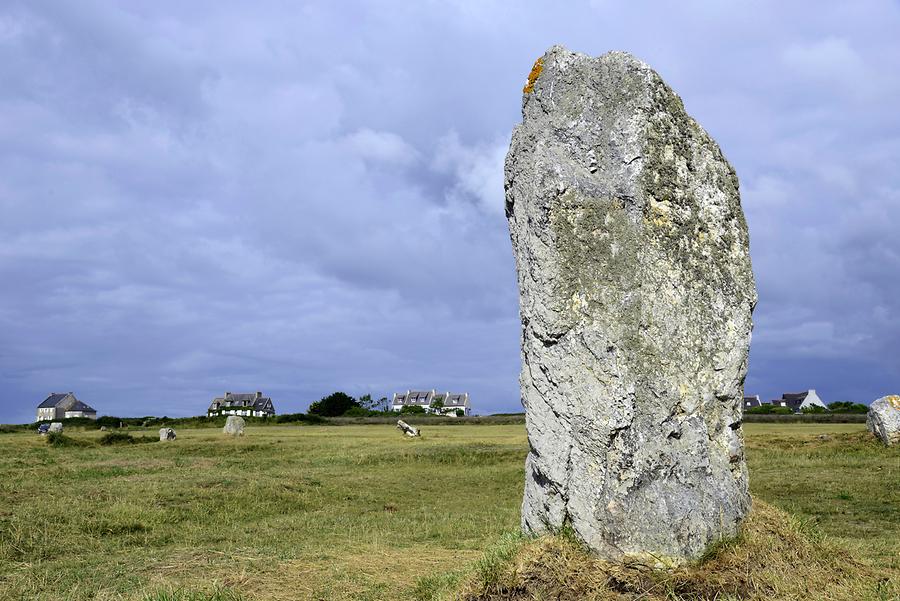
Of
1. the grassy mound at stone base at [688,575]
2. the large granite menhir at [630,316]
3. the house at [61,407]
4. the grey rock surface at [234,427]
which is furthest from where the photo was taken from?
the house at [61,407]

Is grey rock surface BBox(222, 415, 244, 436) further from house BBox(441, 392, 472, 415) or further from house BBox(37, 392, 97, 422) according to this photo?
house BBox(441, 392, 472, 415)

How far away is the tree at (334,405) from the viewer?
275 feet

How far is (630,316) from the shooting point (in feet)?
27.8

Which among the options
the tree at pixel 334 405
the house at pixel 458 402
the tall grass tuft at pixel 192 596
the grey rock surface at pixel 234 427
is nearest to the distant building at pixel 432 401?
the house at pixel 458 402

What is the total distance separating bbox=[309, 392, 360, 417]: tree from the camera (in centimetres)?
8381

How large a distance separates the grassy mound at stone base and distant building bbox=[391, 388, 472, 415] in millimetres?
101606

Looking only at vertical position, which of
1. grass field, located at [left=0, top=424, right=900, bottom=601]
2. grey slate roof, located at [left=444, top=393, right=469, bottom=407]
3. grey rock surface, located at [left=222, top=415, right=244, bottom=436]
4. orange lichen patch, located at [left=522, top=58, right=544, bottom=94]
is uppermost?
orange lichen patch, located at [left=522, top=58, right=544, bottom=94]

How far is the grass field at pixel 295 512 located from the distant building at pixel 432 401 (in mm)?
80161

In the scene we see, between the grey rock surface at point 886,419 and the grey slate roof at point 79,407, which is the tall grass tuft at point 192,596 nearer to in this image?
the grey rock surface at point 886,419

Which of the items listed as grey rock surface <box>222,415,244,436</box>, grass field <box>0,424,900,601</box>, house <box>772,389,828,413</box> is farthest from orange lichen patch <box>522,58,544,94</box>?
house <box>772,389,828,413</box>

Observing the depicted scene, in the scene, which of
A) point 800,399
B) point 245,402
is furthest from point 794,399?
point 245,402

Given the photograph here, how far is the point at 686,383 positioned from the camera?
8.48m

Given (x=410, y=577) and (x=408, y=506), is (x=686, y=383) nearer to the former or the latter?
(x=410, y=577)

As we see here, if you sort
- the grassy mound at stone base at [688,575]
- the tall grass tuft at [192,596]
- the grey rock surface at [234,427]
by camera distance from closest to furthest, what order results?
the grassy mound at stone base at [688,575] < the tall grass tuft at [192,596] < the grey rock surface at [234,427]
